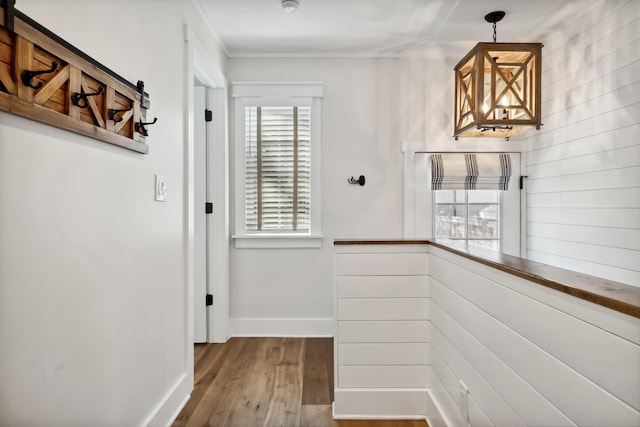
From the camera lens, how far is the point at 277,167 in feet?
10.9

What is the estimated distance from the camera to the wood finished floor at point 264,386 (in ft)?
6.63

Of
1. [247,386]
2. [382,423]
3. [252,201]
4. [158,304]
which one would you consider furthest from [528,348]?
[252,201]

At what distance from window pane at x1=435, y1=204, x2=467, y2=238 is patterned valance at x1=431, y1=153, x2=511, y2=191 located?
0.64 ft

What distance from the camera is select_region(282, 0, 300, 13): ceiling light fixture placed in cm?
244

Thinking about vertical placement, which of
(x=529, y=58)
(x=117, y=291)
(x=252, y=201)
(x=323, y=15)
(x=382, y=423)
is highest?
(x=323, y=15)

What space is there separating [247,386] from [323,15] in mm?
2508

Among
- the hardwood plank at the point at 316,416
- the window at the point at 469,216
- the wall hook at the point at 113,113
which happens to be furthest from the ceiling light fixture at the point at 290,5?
the hardwood plank at the point at 316,416

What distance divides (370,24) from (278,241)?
1.86m

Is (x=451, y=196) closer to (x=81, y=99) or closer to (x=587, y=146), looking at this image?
(x=587, y=146)

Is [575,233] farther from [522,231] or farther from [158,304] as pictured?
[158,304]

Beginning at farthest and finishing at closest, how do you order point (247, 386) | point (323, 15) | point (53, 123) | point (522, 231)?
point (522, 231)
point (323, 15)
point (247, 386)
point (53, 123)

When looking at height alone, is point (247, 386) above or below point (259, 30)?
below

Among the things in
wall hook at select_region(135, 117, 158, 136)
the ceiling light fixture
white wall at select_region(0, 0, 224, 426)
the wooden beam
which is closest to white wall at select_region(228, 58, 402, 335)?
the ceiling light fixture

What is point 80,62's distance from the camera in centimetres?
122
